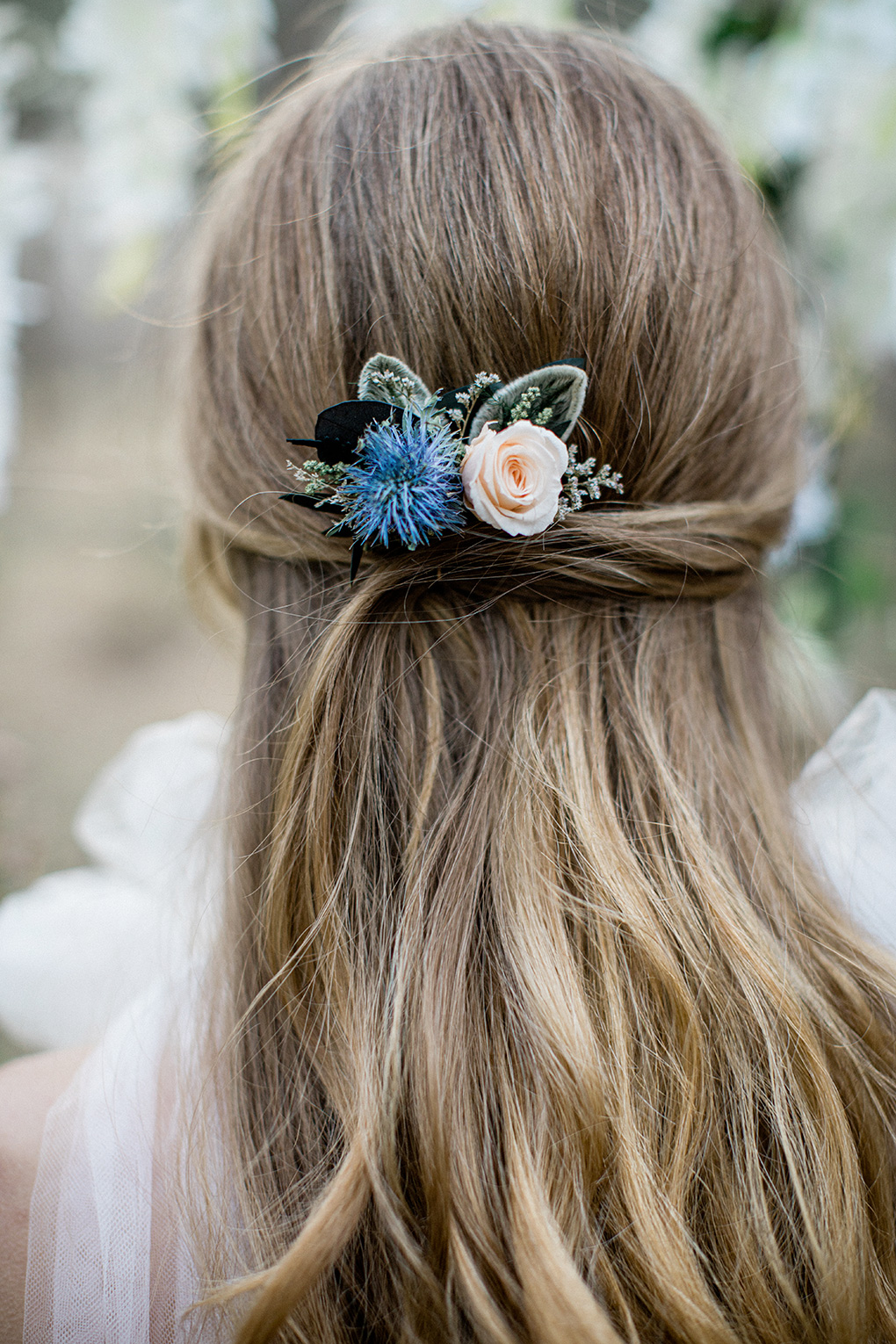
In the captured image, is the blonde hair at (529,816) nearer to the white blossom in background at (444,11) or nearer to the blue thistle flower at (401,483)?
the blue thistle flower at (401,483)

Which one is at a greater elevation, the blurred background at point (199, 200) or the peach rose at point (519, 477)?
the blurred background at point (199, 200)

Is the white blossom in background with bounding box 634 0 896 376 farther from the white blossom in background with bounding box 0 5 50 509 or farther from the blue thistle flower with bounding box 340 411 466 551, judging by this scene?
the white blossom in background with bounding box 0 5 50 509

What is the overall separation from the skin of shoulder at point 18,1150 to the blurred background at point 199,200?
42 centimetres

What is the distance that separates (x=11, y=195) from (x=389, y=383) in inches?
39.7

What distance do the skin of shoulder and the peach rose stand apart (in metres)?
0.61

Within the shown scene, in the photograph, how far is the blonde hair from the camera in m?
0.53

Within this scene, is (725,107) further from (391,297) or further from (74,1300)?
(74,1300)

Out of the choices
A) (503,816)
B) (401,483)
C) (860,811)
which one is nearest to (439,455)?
(401,483)

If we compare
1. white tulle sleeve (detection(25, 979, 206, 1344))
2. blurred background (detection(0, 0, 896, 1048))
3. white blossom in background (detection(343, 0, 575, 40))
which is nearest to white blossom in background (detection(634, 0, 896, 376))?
blurred background (detection(0, 0, 896, 1048))

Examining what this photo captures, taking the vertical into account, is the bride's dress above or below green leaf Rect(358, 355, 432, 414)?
below

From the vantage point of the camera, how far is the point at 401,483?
534 millimetres

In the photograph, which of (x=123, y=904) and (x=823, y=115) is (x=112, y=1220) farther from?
(x=823, y=115)

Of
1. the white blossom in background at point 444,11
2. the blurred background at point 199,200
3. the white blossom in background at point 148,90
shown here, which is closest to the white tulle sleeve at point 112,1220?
the blurred background at point 199,200

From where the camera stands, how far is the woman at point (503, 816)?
0.53 meters
